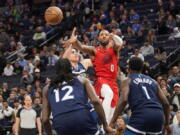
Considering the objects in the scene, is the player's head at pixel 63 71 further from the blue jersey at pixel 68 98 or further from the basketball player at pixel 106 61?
the basketball player at pixel 106 61

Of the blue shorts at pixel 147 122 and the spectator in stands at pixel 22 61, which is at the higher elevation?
the blue shorts at pixel 147 122

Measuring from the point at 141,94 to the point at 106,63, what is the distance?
260 cm

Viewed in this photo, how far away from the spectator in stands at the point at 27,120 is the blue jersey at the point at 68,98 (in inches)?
282

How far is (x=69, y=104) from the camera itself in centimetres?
723

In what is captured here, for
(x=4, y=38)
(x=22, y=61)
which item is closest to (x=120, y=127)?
(x=22, y=61)

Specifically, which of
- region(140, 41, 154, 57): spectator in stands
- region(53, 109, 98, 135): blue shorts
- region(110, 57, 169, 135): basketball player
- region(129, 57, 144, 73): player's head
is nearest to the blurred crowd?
region(140, 41, 154, 57): spectator in stands

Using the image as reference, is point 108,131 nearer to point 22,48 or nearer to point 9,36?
point 22,48

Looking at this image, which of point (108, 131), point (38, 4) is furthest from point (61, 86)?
point (38, 4)

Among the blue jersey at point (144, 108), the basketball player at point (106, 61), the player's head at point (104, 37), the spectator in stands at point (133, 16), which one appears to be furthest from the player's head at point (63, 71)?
the spectator in stands at point (133, 16)

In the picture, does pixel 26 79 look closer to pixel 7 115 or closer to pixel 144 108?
pixel 7 115

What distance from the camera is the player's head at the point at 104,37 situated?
412 inches

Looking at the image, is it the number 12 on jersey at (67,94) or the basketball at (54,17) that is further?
the basketball at (54,17)

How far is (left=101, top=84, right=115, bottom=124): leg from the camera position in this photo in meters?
10.1

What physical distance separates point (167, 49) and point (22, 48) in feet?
25.0
